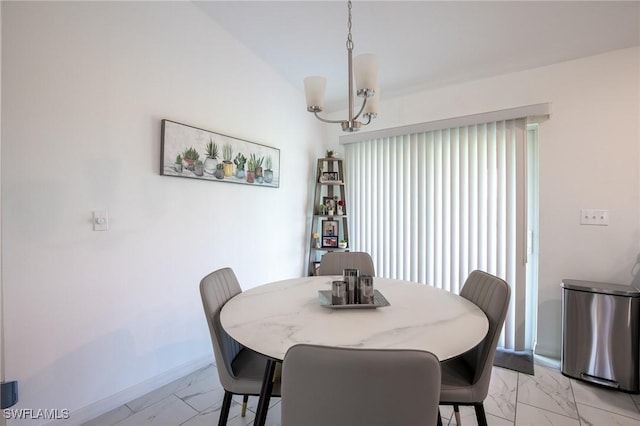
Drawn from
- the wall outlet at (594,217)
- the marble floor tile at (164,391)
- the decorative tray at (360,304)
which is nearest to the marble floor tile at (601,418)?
the wall outlet at (594,217)

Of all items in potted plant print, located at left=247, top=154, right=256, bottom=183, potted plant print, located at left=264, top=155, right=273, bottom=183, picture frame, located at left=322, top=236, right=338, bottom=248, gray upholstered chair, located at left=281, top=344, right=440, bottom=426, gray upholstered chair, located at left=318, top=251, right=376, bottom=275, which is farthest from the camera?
picture frame, located at left=322, top=236, right=338, bottom=248

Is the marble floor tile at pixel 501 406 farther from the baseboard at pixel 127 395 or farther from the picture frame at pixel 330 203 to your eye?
the picture frame at pixel 330 203

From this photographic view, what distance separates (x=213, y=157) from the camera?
7.28 feet

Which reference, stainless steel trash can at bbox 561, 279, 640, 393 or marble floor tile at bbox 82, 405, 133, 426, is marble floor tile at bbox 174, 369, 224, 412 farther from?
stainless steel trash can at bbox 561, 279, 640, 393

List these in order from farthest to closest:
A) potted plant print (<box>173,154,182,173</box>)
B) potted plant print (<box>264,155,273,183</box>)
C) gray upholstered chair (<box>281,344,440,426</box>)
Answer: potted plant print (<box>264,155,273,183</box>)
potted plant print (<box>173,154,182,173</box>)
gray upholstered chair (<box>281,344,440,426</box>)

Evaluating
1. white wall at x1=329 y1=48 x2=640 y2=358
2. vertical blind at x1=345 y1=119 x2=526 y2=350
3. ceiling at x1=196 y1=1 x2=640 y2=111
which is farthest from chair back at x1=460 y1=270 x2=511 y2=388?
ceiling at x1=196 y1=1 x2=640 y2=111

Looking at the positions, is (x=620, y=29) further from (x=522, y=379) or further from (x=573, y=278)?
(x=522, y=379)

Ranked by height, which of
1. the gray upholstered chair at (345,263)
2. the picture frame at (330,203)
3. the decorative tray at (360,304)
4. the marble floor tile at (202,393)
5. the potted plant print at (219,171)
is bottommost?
the marble floor tile at (202,393)

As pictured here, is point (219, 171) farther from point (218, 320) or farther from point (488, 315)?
point (488, 315)

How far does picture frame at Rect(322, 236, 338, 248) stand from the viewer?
3.27 m

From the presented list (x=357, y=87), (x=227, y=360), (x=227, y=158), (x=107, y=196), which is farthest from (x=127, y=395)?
(x=357, y=87)

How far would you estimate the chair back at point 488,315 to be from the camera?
3.91ft

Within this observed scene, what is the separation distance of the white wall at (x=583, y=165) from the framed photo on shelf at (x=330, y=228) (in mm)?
1896

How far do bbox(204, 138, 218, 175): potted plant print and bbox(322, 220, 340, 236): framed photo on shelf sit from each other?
151cm
